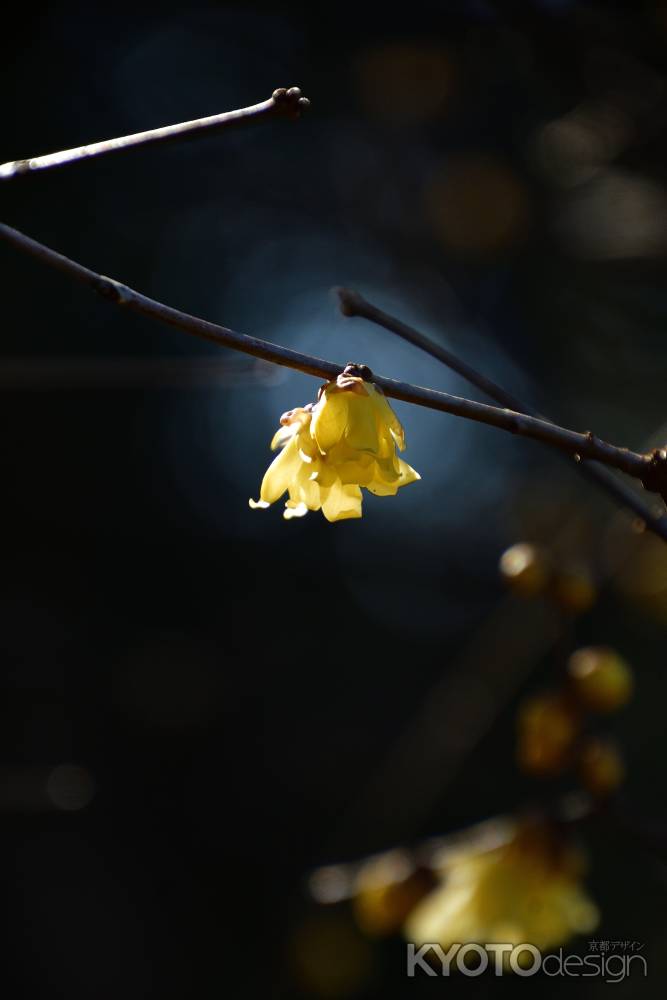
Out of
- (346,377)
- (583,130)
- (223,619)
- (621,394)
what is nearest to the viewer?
(346,377)

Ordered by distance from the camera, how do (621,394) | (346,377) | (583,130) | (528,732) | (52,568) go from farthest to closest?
(52,568) → (621,394) → (583,130) → (528,732) → (346,377)

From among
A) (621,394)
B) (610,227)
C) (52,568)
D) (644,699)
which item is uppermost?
(52,568)

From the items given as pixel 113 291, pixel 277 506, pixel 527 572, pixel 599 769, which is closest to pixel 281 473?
pixel 113 291

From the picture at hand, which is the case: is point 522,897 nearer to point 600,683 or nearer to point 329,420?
point 600,683

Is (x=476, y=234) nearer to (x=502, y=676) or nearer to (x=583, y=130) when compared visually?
(x=583, y=130)

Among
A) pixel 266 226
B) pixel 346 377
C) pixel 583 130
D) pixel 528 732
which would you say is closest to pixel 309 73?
pixel 266 226

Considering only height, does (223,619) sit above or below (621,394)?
above

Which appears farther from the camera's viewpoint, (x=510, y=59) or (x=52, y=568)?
(x=52, y=568)

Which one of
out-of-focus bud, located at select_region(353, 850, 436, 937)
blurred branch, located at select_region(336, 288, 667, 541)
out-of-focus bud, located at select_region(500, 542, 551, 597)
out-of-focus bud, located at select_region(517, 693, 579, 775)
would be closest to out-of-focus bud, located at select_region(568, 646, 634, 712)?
out-of-focus bud, located at select_region(517, 693, 579, 775)
